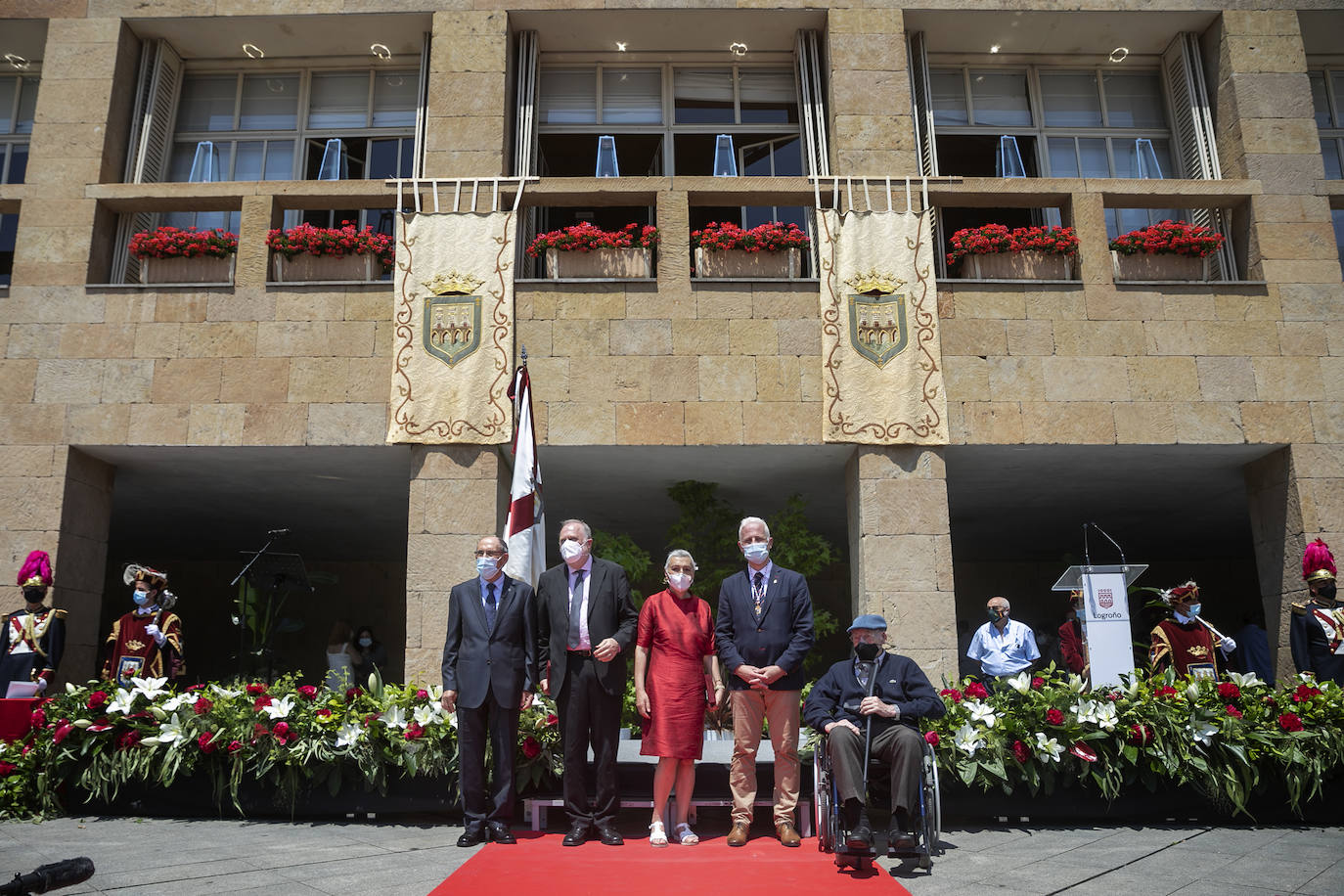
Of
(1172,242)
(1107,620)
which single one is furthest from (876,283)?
(1107,620)

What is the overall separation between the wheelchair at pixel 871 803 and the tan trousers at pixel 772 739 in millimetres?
188

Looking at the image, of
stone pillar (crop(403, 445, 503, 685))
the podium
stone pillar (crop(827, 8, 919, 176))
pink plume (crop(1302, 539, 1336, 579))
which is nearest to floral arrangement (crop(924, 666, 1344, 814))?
the podium

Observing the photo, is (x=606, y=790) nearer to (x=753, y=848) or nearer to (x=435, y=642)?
(x=753, y=848)

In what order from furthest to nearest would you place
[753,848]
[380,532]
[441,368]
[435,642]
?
[380,532] < [441,368] < [435,642] < [753,848]

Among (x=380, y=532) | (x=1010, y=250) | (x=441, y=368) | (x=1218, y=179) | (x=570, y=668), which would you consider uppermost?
(x=1218, y=179)

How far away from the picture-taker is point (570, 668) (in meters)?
6.27

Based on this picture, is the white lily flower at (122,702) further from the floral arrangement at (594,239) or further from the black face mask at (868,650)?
the floral arrangement at (594,239)

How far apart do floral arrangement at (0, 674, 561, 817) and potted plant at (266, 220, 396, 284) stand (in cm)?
455

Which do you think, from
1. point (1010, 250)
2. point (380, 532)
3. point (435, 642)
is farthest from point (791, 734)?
point (380, 532)

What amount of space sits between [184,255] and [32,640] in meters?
3.98

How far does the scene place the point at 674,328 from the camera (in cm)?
989

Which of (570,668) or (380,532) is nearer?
(570,668)

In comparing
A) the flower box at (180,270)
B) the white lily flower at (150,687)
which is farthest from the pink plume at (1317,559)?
the flower box at (180,270)

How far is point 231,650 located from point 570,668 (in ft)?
45.4
